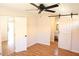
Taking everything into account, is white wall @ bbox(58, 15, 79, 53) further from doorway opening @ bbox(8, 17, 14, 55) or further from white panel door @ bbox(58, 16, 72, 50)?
doorway opening @ bbox(8, 17, 14, 55)

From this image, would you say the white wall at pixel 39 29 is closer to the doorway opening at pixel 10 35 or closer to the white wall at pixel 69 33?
the white wall at pixel 69 33

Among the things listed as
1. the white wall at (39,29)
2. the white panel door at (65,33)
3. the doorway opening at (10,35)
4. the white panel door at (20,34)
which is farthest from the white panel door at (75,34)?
the doorway opening at (10,35)

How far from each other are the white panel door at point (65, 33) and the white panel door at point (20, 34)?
2.05 meters

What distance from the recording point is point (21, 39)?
5.96 m

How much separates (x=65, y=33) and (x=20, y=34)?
2.43 metres

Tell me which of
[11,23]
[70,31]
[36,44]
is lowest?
[36,44]

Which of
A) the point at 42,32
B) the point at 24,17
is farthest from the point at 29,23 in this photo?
the point at 42,32

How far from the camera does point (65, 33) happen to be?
20.9ft

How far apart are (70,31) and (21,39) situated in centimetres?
259

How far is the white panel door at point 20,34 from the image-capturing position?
577 centimetres

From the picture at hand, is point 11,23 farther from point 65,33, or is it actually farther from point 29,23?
point 65,33

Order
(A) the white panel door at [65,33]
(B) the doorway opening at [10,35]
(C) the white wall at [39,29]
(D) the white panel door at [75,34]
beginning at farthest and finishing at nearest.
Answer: (C) the white wall at [39,29] < (A) the white panel door at [65,33] < (D) the white panel door at [75,34] < (B) the doorway opening at [10,35]

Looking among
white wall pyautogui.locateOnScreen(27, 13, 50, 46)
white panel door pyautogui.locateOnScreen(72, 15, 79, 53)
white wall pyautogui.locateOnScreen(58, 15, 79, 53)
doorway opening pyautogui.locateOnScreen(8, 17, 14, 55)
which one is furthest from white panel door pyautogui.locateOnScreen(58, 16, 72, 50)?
doorway opening pyautogui.locateOnScreen(8, 17, 14, 55)

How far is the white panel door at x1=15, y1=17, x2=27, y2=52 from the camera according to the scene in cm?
577
